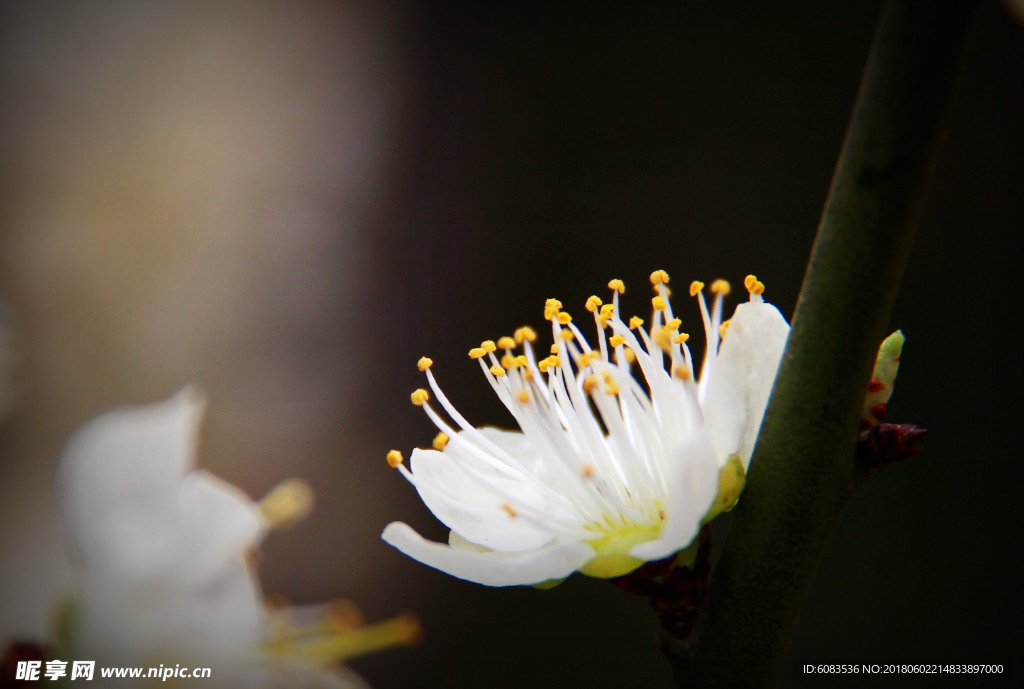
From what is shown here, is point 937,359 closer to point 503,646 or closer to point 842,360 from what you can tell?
point 503,646

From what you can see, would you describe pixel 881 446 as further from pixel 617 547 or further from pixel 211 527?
pixel 211 527

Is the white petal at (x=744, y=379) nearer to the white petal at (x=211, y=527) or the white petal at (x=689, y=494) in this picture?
the white petal at (x=689, y=494)

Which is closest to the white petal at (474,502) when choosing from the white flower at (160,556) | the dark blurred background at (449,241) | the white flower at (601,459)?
the white flower at (601,459)

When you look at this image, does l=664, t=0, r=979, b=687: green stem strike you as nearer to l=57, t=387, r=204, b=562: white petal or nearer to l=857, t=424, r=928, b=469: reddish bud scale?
l=857, t=424, r=928, b=469: reddish bud scale

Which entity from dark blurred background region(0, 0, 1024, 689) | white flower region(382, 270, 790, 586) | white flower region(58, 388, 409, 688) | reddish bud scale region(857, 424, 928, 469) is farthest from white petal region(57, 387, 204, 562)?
dark blurred background region(0, 0, 1024, 689)

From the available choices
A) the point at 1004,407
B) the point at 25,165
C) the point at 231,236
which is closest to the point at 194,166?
the point at 231,236

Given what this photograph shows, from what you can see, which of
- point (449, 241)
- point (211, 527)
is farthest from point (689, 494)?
point (449, 241)

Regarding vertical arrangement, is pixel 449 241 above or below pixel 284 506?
above
